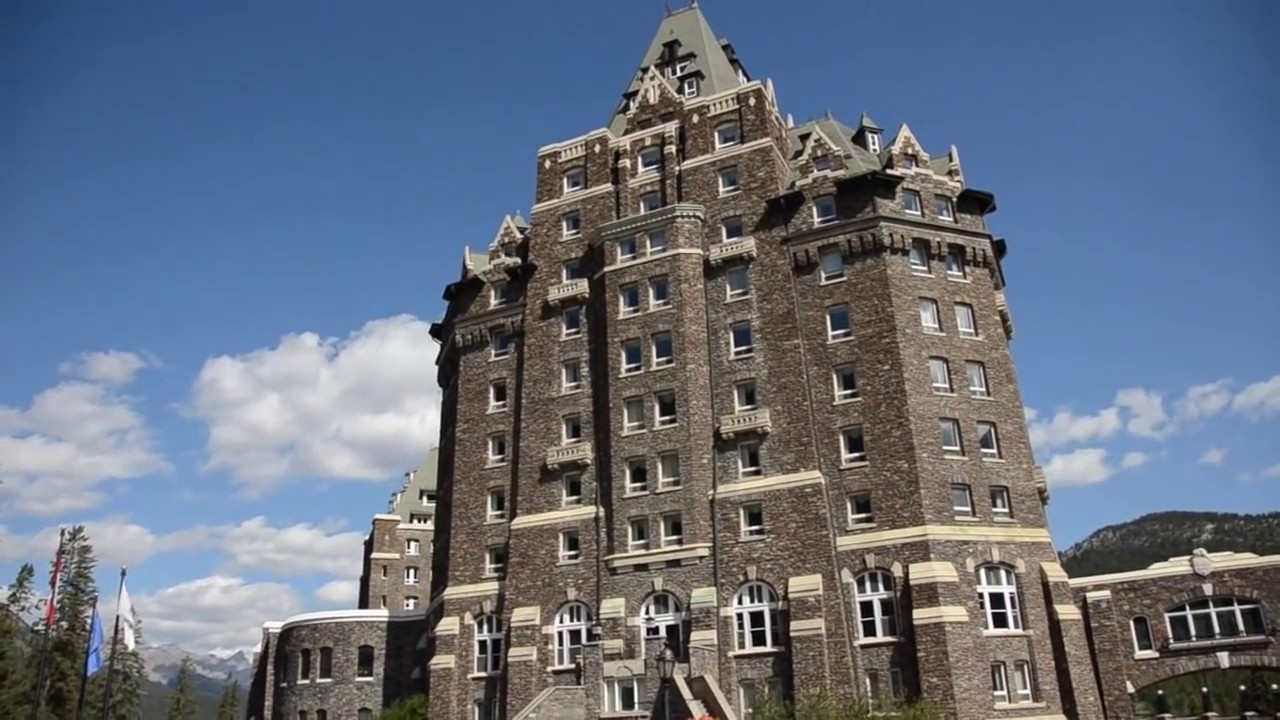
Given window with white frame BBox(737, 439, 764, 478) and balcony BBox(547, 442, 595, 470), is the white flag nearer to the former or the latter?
balcony BBox(547, 442, 595, 470)

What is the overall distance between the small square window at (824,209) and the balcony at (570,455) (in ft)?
49.9

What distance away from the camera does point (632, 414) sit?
151ft

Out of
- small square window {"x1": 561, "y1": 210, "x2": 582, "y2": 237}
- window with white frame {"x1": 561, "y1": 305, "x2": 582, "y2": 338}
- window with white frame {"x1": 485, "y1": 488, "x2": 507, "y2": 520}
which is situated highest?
small square window {"x1": 561, "y1": 210, "x2": 582, "y2": 237}

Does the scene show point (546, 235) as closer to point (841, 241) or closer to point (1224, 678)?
point (841, 241)

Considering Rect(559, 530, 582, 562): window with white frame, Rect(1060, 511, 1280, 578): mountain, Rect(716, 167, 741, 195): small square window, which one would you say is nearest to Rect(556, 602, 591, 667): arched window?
Rect(559, 530, 582, 562): window with white frame

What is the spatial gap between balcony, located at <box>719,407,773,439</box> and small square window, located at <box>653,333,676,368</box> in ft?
13.0

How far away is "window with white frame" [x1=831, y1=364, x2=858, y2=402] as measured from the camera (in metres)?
Result: 42.8

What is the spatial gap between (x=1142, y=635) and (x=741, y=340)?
70.4ft

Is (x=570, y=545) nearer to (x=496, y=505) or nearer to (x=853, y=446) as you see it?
(x=496, y=505)

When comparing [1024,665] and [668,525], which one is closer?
[1024,665]

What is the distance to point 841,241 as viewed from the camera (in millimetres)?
44719

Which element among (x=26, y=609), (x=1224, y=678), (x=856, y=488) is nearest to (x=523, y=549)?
(x=856, y=488)

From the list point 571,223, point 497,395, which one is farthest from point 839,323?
point 497,395

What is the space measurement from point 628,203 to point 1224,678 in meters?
41.1
